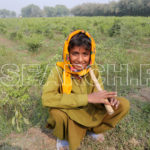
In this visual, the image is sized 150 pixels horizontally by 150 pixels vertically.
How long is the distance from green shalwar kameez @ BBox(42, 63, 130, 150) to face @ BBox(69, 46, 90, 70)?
0.53 feet

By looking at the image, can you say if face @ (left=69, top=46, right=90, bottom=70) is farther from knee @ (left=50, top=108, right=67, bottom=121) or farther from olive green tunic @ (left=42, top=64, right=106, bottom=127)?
knee @ (left=50, top=108, right=67, bottom=121)

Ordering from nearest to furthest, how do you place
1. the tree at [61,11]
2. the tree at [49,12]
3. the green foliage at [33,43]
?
1. the green foliage at [33,43]
2. the tree at [49,12]
3. the tree at [61,11]

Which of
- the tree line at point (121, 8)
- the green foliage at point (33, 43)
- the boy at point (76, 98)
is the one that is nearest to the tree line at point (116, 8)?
the tree line at point (121, 8)

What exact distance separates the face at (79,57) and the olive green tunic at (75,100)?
0.16 meters

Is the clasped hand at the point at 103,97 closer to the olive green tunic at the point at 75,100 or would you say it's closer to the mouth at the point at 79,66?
the olive green tunic at the point at 75,100

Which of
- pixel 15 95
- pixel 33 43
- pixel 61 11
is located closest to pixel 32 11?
pixel 61 11

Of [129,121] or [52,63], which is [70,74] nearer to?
[52,63]

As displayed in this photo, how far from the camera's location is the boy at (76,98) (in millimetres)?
1446

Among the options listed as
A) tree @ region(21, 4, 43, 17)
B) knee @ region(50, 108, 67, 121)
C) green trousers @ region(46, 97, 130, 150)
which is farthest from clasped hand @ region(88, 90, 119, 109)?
tree @ region(21, 4, 43, 17)

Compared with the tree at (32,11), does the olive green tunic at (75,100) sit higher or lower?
lower

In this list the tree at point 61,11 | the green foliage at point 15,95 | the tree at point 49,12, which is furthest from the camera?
the tree at point 61,11

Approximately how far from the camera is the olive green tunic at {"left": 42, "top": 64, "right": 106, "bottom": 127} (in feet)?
4.73

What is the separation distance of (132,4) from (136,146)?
39699 millimetres

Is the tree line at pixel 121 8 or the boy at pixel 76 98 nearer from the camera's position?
the boy at pixel 76 98
